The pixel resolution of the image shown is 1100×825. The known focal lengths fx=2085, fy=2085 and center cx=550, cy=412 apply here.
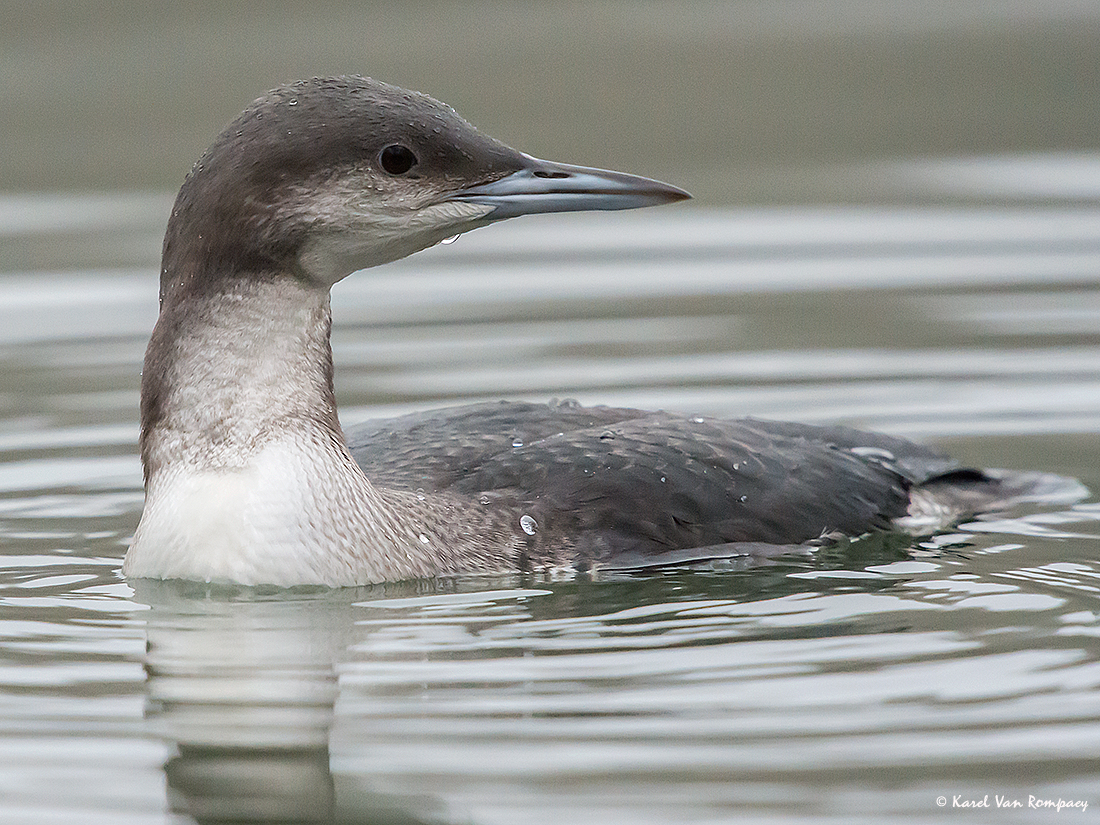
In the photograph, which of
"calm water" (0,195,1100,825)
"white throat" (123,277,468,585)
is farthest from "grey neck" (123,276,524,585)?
"calm water" (0,195,1100,825)

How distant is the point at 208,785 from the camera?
160 inches

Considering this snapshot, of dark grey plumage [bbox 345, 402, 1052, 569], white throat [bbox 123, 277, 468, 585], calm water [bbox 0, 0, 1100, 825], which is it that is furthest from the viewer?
dark grey plumage [bbox 345, 402, 1052, 569]

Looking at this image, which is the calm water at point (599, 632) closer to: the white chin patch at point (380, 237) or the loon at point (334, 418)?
the loon at point (334, 418)

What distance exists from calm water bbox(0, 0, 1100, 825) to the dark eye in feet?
3.64

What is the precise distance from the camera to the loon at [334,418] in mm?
5320

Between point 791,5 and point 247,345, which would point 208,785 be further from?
point 791,5

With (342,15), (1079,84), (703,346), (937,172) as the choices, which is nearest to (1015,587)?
(703,346)

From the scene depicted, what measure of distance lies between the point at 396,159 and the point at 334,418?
726 mm

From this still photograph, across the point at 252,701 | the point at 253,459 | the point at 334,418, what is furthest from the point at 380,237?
the point at 252,701

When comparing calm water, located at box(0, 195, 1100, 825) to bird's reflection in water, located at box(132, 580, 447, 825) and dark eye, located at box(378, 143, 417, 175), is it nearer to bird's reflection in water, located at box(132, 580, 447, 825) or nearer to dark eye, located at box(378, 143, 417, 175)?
bird's reflection in water, located at box(132, 580, 447, 825)

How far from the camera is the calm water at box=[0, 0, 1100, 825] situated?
4.12 meters

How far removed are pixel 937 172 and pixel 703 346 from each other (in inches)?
133

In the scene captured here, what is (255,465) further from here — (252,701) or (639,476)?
(639,476)

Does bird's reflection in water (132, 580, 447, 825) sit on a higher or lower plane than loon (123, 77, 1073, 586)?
lower
